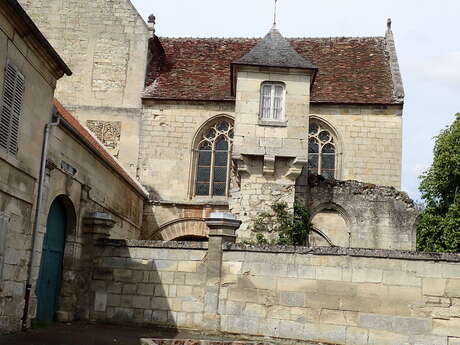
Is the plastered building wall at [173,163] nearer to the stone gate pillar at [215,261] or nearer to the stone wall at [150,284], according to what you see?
the stone wall at [150,284]

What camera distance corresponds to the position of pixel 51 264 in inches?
467

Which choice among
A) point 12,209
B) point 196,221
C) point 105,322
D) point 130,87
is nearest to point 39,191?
point 12,209

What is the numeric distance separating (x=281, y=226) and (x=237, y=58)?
8.52m

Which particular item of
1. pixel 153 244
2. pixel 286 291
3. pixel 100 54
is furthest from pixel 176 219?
pixel 286 291

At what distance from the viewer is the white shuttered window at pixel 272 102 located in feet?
52.5

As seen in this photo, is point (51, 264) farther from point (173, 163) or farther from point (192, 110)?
point (192, 110)

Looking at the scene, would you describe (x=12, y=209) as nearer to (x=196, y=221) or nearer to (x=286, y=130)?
(x=286, y=130)

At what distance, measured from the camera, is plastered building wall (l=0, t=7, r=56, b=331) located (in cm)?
905

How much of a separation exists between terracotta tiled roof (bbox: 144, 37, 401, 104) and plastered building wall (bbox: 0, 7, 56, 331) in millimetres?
9970

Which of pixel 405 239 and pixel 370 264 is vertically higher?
pixel 405 239

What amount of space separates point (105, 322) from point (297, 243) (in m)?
5.20

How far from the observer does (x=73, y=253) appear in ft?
40.7

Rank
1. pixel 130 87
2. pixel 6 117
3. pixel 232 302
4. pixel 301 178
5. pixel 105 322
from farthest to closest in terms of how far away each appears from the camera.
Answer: pixel 130 87
pixel 301 178
pixel 105 322
pixel 232 302
pixel 6 117

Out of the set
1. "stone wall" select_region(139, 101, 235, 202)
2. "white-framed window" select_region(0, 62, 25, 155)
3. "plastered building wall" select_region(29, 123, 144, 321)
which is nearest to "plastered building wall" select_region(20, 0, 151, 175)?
"stone wall" select_region(139, 101, 235, 202)
